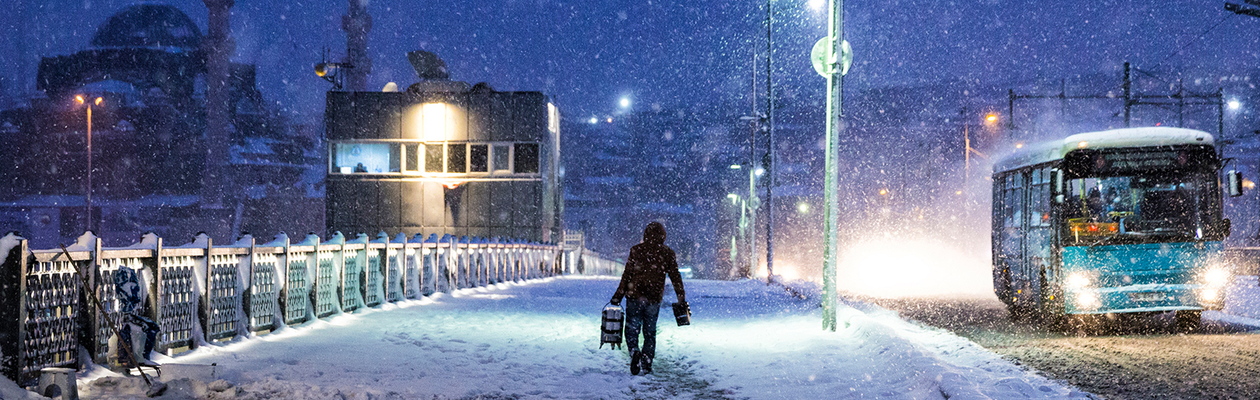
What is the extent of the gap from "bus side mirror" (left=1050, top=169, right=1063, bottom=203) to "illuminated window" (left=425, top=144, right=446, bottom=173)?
39190mm

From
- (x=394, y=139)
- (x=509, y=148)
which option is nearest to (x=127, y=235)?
(x=394, y=139)

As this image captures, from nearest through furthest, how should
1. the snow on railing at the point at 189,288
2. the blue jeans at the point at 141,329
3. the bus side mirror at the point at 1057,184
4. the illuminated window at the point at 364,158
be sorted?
the snow on railing at the point at 189,288
the blue jeans at the point at 141,329
the bus side mirror at the point at 1057,184
the illuminated window at the point at 364,158

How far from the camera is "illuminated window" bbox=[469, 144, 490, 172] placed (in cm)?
4991

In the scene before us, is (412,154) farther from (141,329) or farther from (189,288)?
(141,329)

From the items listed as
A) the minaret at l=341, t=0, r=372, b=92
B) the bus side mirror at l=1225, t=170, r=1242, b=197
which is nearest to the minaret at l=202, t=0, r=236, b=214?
the minaret at l=341, t=0, r=372, b=92

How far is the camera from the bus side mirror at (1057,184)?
13.9 m

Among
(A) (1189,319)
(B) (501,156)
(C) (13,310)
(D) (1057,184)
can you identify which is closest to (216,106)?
(B) (501,156)

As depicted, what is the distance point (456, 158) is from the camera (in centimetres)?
4988

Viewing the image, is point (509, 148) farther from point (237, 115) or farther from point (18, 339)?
point (237, 115)

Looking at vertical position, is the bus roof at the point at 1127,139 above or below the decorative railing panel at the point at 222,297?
above

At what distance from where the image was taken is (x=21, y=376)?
A: 662cm

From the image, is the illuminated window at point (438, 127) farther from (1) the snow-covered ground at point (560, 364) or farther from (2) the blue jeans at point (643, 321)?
(2) the blue jeans at point (643, 321)

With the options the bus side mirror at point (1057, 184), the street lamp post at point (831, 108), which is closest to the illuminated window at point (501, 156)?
the street lamp post at point (831, 108)

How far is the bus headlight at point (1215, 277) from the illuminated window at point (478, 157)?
39702 mm
